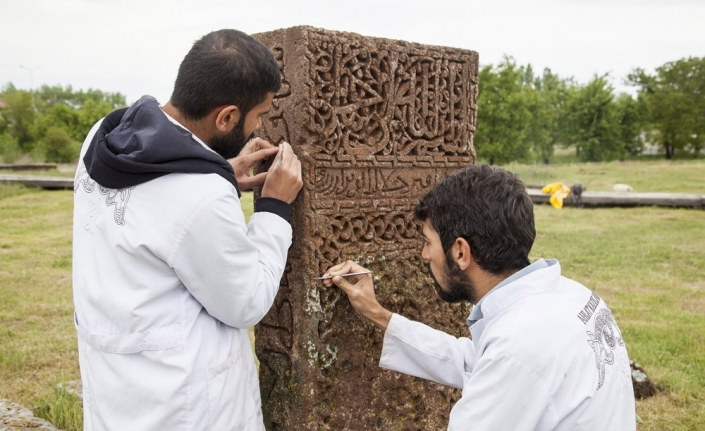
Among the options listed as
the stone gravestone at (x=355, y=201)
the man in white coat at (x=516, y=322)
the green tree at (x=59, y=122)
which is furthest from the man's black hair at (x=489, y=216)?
the green tree at (x=59, y=122)

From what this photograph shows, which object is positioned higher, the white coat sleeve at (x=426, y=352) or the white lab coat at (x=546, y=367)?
the white lab coat at (x=546, y=367)

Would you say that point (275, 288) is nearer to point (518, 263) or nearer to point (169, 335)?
point (169, 335)

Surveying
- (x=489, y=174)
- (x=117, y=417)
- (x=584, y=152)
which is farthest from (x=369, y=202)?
(x=584, y=152)

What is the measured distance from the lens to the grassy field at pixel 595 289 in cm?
412

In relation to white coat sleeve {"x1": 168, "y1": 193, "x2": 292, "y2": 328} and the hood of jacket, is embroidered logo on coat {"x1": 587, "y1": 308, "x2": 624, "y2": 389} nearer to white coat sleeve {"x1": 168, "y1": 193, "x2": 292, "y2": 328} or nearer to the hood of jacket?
white coat sleeve {"x1": 168, "y1": 193, "x2": 292, "y2": 328}

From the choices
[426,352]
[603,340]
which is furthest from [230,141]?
[603,340]

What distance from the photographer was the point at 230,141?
1.88m

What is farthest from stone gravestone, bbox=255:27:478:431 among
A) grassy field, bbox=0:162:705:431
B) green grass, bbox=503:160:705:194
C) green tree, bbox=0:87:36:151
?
green tree, bbox=0:87:36:151

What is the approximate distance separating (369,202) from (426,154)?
0.37 metres

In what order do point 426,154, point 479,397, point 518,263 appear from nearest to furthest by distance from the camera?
point 479,397 < point 518,263 < point 426,154

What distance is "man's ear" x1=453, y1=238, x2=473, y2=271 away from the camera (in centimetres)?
181

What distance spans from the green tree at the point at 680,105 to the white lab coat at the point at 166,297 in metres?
39.3

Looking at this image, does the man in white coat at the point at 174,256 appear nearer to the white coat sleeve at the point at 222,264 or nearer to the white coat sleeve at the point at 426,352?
the white coat sleeve at the point at 222,264

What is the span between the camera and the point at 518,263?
1800mm
